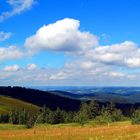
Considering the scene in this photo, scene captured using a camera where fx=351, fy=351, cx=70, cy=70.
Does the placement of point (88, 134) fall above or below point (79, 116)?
above

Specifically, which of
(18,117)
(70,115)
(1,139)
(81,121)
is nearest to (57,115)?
(70,115)

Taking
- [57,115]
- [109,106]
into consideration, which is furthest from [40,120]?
[109,106]

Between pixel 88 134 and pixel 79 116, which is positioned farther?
pixel 79 116

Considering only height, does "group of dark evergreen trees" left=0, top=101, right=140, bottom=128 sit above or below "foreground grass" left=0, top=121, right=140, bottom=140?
below

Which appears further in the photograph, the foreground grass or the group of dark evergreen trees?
the group of dark evergreen trees

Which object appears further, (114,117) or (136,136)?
(114,117)

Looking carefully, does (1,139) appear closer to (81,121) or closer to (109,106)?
(81,121)

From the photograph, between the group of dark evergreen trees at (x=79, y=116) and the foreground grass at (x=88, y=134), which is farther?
the group of dark evergreen trees at (x=79, y=116)

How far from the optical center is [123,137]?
909 inches

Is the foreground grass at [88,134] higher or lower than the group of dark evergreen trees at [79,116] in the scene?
higher

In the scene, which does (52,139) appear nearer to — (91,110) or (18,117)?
(91,110)

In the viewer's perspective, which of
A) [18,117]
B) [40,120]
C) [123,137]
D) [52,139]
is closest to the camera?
[123,137]

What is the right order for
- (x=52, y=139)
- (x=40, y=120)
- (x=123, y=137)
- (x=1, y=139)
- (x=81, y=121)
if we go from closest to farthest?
(x=123, y=137), (x=52, y=139), (x=1, y=139), (x=81, y=121), (x=40, y=120)

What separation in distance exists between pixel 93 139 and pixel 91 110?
119355mm
